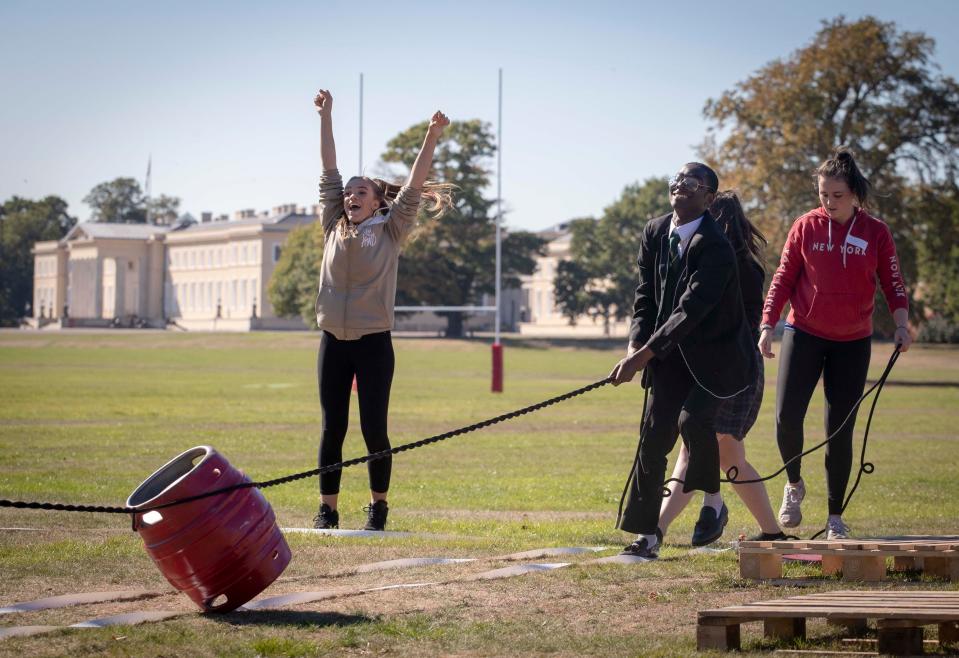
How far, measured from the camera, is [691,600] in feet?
21.4

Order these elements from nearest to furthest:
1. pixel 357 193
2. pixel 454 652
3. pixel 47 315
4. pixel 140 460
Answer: pixel 454 652, pixel 357 193, pixel 140 460, pixel 47 315

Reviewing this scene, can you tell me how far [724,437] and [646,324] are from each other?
856 millimetres

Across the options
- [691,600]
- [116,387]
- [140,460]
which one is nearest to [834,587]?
[691,600]

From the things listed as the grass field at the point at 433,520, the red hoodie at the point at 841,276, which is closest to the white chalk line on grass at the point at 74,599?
the grass field at the point at 433,520

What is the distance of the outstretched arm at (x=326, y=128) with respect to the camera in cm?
922

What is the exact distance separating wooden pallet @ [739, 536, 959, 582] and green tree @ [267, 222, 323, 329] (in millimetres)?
90407

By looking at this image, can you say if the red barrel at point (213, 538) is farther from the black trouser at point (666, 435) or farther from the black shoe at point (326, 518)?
the black shoe at point (326, 518)

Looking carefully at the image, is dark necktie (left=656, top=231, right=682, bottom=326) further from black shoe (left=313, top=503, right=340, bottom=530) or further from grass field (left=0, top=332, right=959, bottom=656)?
black shoe (left=313, top=503, right=340, bottom=530)

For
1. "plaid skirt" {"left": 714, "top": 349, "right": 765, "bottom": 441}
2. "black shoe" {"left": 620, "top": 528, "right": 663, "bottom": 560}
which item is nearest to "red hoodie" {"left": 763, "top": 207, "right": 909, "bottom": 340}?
"plaid skirt" {"left": 714, "top": 349, "right": 765, "bottom": 441}

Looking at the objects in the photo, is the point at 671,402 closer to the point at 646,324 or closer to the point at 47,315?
the point at 646,324

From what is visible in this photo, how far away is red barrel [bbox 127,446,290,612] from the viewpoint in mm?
5984

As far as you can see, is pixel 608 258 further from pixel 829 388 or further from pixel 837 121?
pixel 829 388

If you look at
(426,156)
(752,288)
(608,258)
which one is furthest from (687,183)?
(608,258)

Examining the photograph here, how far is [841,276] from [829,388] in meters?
0.65
